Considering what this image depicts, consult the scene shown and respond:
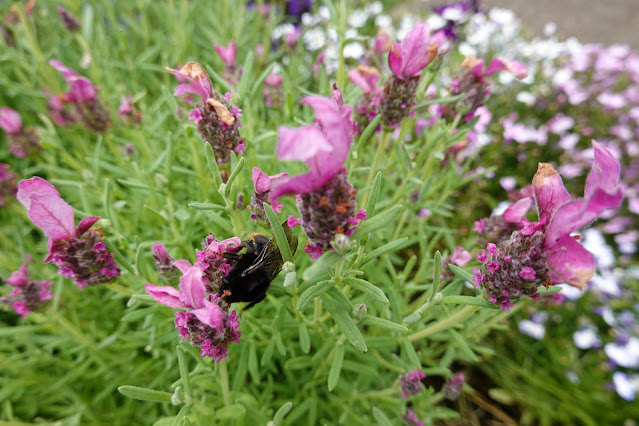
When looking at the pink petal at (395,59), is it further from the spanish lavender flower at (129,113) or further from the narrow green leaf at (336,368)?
the spanish lavender flower at (129,113)

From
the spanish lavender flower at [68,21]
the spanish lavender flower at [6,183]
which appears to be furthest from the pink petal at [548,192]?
the spanish lavender flower at [68,21]

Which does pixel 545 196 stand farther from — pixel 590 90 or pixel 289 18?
pixel 590 90

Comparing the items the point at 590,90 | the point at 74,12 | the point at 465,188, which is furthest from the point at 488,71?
the point at 590,90

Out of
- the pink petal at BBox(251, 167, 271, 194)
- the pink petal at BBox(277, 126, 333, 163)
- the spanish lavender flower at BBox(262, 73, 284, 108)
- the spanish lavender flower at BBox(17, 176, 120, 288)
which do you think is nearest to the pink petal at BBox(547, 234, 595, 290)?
the pink petal at BBox(277, 126, 333, 163)

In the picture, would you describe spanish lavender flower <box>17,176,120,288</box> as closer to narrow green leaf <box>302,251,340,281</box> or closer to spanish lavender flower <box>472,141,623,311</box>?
narrow green leaf <box>302,251,340,281</box>

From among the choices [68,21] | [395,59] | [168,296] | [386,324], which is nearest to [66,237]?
[168,296]

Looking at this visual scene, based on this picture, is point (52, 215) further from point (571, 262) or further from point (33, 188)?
point (571, 262)
